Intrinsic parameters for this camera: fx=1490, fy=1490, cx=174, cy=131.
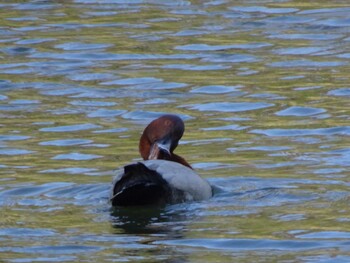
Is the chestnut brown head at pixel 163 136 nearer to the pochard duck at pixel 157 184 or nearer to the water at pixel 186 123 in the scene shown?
the pochard duck at pixel 157 184

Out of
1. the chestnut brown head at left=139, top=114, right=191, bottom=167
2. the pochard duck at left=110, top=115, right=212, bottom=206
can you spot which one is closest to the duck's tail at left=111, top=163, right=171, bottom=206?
the pochard duck at left=110, top=115, right=212, bottom=206

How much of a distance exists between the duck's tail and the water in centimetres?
9

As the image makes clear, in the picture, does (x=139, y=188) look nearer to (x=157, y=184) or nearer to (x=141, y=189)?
(x=141, y=189)

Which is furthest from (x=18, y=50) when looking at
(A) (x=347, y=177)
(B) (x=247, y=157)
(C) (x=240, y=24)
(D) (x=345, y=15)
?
(A) (x=347, y=177)

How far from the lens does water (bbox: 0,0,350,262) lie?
979 centimetres

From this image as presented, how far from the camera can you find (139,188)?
1086 centimetres

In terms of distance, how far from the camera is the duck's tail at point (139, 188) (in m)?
10.8

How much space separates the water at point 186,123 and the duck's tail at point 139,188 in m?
0.09

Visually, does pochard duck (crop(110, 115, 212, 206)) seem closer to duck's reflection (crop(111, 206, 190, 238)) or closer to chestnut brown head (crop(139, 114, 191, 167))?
duck's reflection (crop(111, 206, 190, 238))

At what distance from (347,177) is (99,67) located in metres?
6.89

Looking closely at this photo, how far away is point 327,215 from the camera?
33.9 ft

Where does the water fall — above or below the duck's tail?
below

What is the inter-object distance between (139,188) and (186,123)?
4.03 metres

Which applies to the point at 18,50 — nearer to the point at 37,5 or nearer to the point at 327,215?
the point at 37,5
